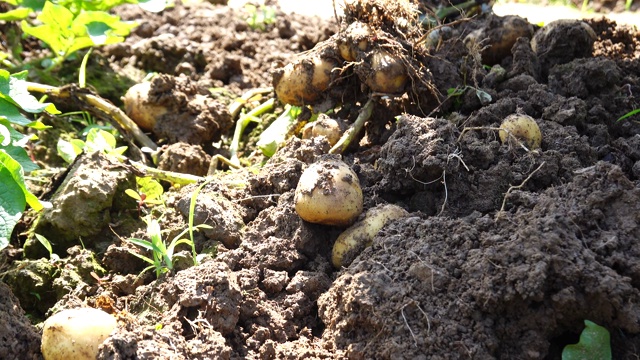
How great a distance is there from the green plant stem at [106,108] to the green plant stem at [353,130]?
3.25 feet

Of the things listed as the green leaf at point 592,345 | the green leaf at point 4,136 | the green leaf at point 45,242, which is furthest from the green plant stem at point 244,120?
the green leaf at point 592,345

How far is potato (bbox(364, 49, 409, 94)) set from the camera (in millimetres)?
2748

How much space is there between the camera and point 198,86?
140 inches

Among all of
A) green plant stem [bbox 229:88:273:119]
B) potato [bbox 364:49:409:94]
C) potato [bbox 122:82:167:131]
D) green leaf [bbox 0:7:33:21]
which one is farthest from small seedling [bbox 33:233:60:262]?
green leaf [bbox 0:7:33:21]

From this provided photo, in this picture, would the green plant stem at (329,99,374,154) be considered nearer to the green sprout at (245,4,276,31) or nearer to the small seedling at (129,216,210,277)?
the small seedling at (129,216,210,277)

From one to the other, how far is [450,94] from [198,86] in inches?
53.9

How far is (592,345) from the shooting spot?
1821mm

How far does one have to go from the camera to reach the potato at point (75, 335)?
6.49 ft

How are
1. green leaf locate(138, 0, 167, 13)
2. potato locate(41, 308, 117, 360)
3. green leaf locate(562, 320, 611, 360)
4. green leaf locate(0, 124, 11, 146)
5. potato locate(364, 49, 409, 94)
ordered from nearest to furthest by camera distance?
1. green leaf locate(562, 320, 611, 360)
2. potato locate(41, 308, 117, 360)
3. green leaf locate(0, 124, 11, 146)
4. potato locate(364, 49, 409, 94)
5. green leaf locate(138, 0, 167, 13)

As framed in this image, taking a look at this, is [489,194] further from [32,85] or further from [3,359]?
[32,85]

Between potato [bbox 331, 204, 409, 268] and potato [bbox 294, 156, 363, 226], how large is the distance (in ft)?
0.15

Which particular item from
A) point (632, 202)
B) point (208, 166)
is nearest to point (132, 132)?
point (208, 166)

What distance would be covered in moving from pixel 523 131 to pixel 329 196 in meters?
0.78

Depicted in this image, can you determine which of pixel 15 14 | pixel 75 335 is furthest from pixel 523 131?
pixel 15 14
